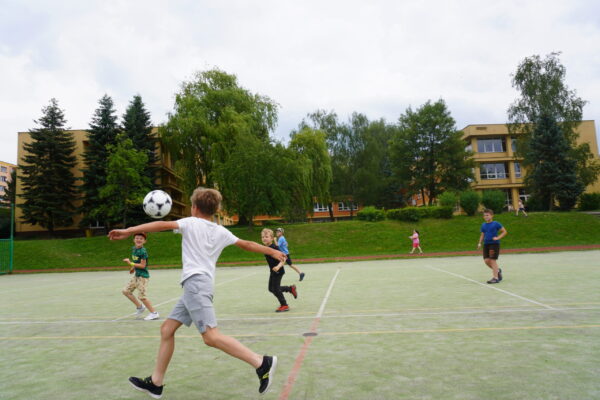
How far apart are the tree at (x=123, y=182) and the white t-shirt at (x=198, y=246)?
1426 inches

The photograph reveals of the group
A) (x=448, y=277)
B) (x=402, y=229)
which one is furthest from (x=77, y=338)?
(x=402, y=229)

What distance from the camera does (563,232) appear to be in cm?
3083

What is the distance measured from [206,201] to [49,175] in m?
46.3

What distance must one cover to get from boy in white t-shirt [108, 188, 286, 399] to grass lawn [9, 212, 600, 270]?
2290 centimetres

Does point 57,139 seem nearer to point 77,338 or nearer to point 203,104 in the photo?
point 203,104

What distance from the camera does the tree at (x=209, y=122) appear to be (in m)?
36.2

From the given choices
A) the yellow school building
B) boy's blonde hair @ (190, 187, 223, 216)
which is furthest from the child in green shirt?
the yellow school building

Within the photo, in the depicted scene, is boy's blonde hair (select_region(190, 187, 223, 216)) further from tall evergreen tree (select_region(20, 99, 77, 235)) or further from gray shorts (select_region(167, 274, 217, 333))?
tall evergreen tree (select_region(20, 99, 77, 235))

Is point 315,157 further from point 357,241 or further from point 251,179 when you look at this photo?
point 357,241

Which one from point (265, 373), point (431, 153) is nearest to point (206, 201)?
point (265, 373)

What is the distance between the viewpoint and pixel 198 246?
11.6ft

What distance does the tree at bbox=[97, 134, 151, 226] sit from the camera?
36.7 meters

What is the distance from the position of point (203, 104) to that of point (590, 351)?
125ft

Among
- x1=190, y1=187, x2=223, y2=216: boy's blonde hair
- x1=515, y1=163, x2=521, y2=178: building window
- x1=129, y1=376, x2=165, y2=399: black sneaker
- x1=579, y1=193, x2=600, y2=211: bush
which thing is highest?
x1=515, y1=163, x2=521, y2=178: building window
